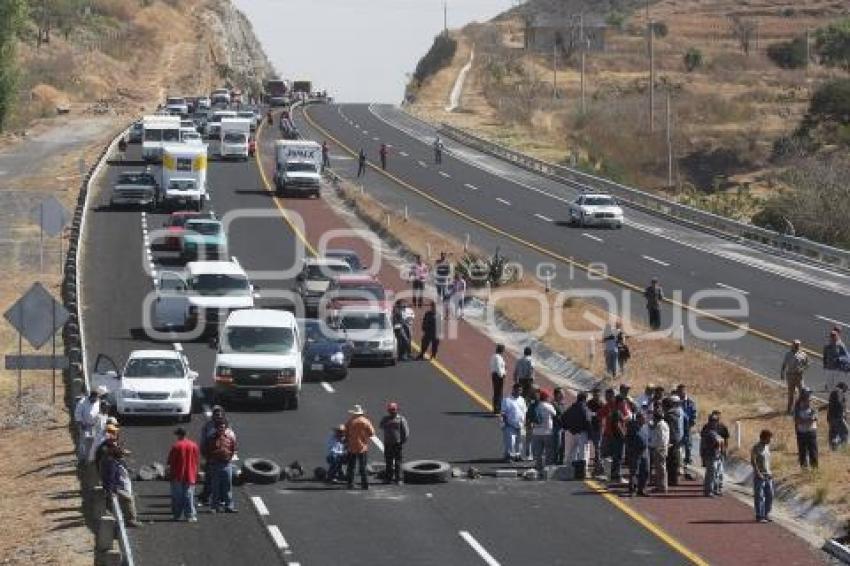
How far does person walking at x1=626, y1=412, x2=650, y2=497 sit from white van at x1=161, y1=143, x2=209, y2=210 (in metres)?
44.6

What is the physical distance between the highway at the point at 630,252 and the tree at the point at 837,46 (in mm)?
84422

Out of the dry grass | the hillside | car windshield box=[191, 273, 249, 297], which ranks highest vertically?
car windshield box=[191, 273, 249, 297]

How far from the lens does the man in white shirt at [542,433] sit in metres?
29.5

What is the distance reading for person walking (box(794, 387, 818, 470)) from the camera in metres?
28.9

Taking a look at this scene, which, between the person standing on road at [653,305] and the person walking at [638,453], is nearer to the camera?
the person walking at [638,453]

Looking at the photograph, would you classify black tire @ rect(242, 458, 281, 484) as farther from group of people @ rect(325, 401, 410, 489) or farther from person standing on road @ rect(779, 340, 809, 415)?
person standing on road @ rect(779, 340, 809, 415)

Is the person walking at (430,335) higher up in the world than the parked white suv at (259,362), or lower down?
lower down

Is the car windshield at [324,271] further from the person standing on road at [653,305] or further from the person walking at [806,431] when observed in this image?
the person walking at [806,431]

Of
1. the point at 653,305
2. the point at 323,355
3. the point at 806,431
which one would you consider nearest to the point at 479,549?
the point at 806,431

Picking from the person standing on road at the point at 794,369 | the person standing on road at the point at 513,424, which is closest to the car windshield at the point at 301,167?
the person standing on road at the point at 794,369

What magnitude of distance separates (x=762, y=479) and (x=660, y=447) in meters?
2.26

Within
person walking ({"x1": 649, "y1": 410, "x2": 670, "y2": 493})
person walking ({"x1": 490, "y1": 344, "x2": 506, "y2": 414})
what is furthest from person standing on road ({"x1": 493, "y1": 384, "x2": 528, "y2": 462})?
person walking ({"x1": 490, "y1": 344, "x2": 506, "y2": 414})

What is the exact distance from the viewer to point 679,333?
4494cm

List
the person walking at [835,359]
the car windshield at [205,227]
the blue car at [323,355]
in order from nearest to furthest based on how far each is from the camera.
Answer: the person walking at [835,359] → the blue car at [323,355] → the car windshield at [205,227]
